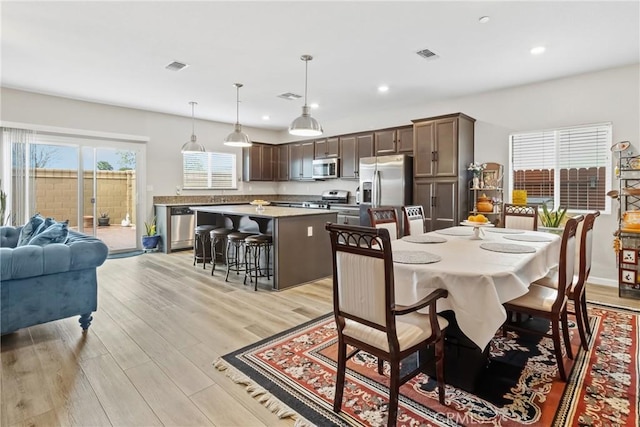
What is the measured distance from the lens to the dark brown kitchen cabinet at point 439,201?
5.00m

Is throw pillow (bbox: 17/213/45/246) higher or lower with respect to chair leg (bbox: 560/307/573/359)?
higher

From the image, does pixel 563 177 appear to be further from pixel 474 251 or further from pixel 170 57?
pixel 170 57

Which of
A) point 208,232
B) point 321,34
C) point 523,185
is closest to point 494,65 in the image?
point 523,185

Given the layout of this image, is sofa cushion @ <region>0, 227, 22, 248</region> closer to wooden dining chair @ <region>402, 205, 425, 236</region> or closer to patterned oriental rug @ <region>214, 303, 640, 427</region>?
patterned oriental rug @ <region>214, 303, 640, 427</region>

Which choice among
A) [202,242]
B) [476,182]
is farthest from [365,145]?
[202,242]

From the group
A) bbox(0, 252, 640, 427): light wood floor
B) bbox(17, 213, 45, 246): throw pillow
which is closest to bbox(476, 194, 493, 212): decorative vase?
bbox(0, 252, 640, 427): light wood floor

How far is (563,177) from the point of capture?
4676 millimetres

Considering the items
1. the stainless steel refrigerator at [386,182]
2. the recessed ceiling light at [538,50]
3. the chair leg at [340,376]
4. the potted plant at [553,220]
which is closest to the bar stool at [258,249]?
the stainless steel refrigerator at [386,182]

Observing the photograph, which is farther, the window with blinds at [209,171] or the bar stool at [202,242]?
the window with blinds at [209,171]

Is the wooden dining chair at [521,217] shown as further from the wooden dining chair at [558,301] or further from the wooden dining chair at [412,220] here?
the wooden dining chair at [558,301]

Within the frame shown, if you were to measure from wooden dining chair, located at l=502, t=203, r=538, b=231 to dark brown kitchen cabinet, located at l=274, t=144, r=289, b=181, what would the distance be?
5443 mm

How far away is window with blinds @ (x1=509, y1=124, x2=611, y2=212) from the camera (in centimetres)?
437

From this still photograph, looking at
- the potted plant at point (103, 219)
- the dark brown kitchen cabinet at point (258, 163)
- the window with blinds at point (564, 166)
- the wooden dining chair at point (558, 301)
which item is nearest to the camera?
the wooden dining chair at point (558, 301)

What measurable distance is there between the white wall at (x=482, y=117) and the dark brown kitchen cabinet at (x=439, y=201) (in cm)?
80
